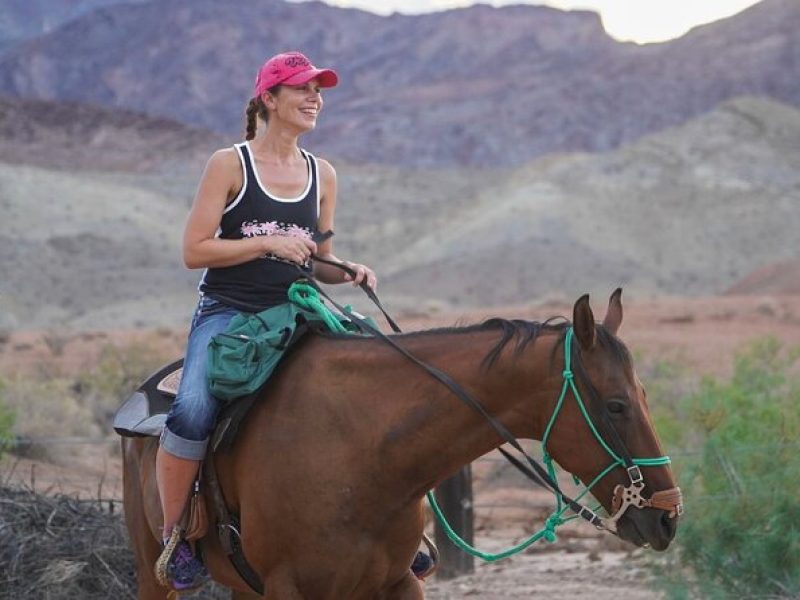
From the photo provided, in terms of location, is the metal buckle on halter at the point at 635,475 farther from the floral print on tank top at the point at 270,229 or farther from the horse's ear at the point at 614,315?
the floral print on tank top at the point at 270,229

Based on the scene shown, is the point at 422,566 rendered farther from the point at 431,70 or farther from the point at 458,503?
the point at 431,70

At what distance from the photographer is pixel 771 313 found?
37688 mm

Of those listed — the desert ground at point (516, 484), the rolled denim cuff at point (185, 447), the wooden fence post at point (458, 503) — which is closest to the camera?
the rolled denim cuff at point (185, 447)

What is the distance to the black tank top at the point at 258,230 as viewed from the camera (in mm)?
5348

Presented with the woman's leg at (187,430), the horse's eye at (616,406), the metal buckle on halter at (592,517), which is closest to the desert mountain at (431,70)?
the woman's leg at (187,430)

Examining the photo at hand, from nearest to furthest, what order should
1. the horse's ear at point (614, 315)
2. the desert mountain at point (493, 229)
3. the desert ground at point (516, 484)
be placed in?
the horse's ear at point (614, 315), the desert ground at point (516, 484), the desert mountain at point (493, 229)

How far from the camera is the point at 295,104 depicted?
5457mm

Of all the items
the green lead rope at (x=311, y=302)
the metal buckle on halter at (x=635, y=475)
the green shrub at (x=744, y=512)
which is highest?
the green lead rope at (x=311, y=302)

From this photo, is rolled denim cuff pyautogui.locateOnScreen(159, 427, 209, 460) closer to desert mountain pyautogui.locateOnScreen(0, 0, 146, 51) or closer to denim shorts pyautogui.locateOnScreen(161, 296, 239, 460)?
denim shorts pyautogui.locateOnScreen(161, 296, 239, 460)

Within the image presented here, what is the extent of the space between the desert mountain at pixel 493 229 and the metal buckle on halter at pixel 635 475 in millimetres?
39006

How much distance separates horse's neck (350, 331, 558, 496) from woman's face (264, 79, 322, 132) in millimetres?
1048

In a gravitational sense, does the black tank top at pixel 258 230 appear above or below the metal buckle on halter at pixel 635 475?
above

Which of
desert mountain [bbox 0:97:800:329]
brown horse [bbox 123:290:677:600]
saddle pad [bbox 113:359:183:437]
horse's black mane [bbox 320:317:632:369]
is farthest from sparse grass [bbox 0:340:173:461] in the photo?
desert mountain [bbox 0:97:800:329]

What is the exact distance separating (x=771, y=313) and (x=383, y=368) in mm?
34125
